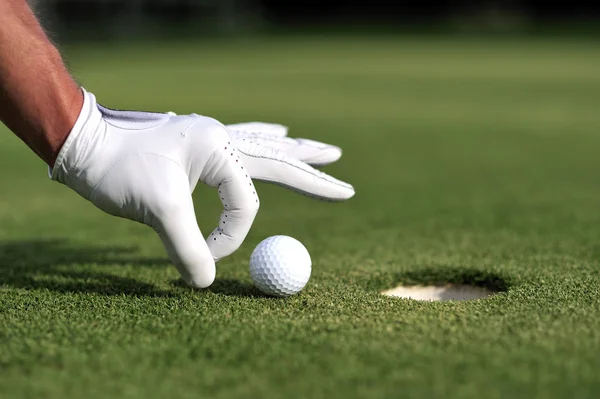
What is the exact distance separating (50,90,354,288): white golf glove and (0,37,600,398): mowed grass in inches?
12.0

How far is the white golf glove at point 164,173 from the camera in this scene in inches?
131

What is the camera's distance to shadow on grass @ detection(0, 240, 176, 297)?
3914 mm

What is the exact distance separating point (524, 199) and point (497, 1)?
1621 inches

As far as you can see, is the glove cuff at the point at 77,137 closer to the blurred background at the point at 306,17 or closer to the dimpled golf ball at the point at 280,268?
the dimpled golf ball at the point at 280,268

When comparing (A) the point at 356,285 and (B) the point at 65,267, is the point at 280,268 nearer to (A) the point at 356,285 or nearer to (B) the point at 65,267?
(A) the point at 356,285

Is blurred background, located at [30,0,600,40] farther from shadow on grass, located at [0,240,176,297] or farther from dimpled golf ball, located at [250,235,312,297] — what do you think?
dimpled golf ball, located at [250,235,312,297]

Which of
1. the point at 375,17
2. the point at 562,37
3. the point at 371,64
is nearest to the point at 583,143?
the point at 371,64

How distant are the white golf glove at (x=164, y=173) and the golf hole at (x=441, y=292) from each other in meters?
1.04

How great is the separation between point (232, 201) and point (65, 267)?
4.81 feet

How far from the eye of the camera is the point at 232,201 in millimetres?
3621

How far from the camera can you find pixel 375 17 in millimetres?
44844

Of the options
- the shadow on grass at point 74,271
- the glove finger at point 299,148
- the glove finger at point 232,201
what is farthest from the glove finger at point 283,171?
the shadow on grass at point 74,271

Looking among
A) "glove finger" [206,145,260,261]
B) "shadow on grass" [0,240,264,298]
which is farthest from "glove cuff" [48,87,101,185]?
"shadow on grass" [0,240,264,298]

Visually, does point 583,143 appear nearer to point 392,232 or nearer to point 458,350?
point 392,232
